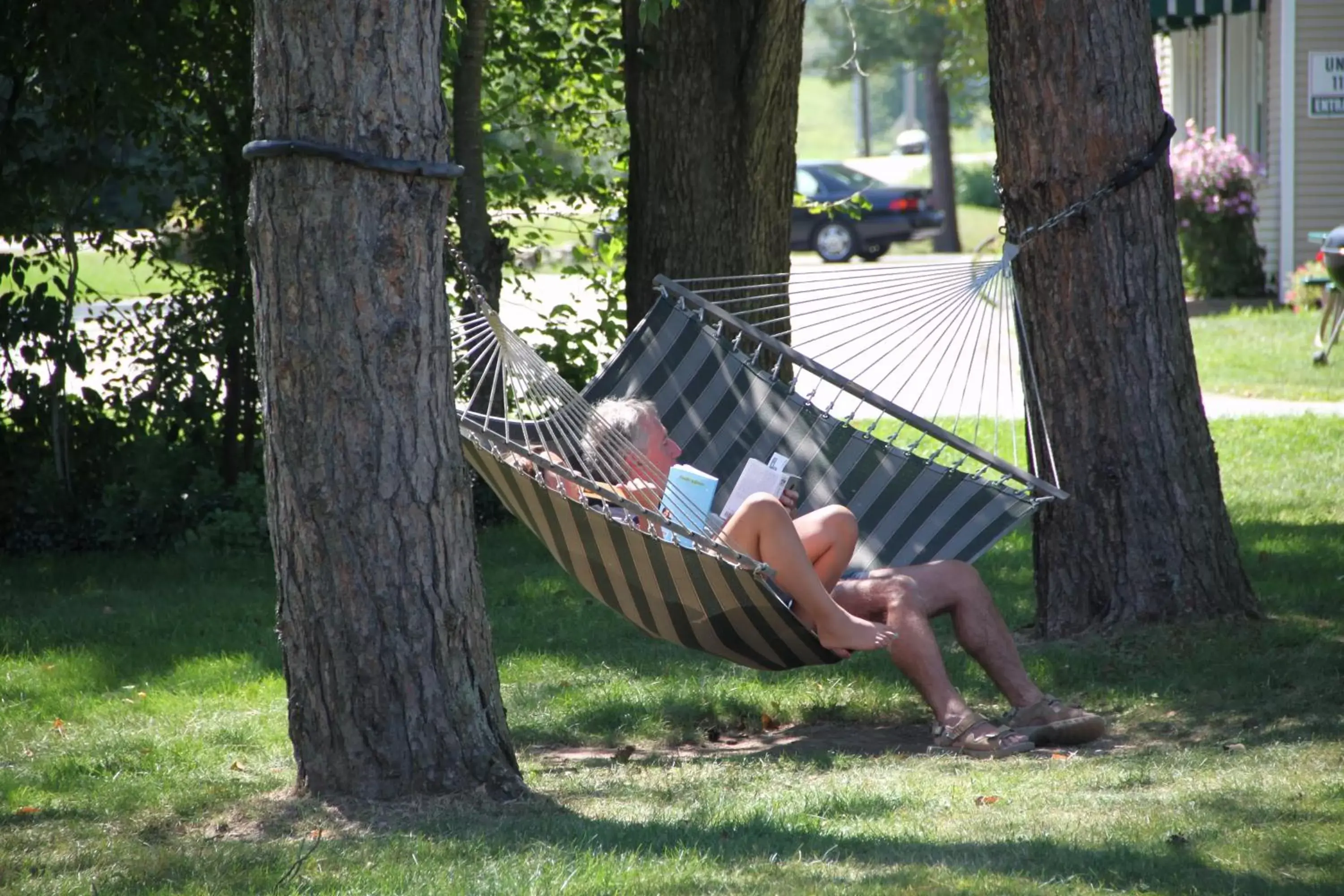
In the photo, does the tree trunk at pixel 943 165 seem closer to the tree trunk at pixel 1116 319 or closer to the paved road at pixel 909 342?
the paved road at pixel 909 342

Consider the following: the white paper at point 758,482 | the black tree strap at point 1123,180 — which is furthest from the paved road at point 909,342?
the white paper at point 758,482

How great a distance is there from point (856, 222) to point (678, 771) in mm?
19405

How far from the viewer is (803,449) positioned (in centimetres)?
494

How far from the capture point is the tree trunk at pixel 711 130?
21.7ft

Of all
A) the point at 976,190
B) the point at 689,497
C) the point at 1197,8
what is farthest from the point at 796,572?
the point at 976,190

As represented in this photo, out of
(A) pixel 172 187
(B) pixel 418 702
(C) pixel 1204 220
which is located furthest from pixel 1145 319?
(C) pixel 1204 220

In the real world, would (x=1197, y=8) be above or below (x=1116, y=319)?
above

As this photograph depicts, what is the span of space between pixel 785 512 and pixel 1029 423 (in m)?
1.18

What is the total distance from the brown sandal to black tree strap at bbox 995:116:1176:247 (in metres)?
1.52

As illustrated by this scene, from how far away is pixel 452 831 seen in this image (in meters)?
3.26

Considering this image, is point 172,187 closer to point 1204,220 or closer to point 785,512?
point 785,512

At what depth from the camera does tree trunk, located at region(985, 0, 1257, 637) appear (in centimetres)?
475

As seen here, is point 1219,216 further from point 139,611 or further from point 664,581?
point 664,581

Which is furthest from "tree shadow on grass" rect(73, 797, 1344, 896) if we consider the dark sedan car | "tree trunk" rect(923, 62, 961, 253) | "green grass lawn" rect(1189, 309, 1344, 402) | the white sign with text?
"tree trunk" rect(923, 62, 961, 253)
